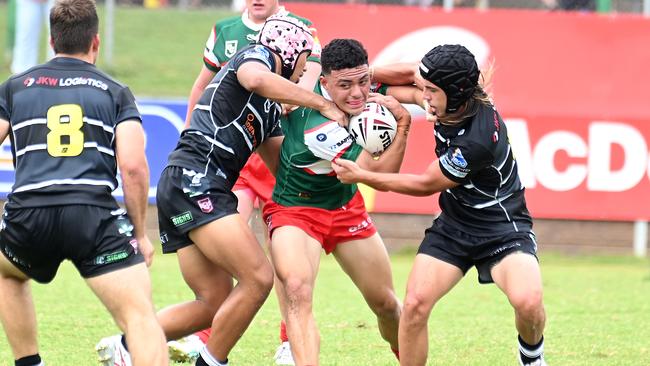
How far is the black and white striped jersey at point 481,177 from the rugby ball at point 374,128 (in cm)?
28

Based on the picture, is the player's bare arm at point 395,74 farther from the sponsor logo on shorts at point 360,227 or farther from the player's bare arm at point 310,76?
the sponsor logo on shorts at point 360,227

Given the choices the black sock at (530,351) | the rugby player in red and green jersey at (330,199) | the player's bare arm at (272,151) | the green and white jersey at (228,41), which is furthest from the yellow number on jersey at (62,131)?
the black sock at (530,351)

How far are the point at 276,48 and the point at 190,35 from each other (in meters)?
12.4

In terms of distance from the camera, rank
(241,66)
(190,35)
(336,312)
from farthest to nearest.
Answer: (190,35), (336,312), (241,66)

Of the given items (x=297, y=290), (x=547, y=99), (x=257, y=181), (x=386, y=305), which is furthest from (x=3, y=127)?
(x=547, y=99)

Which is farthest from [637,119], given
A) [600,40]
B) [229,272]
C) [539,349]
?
[229,272]

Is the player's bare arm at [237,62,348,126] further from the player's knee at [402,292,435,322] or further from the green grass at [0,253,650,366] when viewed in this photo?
the green grass at [0,253,650,366]

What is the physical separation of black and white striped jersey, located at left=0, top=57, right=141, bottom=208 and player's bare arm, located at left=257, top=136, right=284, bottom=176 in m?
1.50

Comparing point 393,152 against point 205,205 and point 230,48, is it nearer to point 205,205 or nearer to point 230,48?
point 205,205

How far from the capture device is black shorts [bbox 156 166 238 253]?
6.43m

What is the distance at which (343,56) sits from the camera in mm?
6520

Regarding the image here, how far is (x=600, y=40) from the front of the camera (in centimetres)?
1279

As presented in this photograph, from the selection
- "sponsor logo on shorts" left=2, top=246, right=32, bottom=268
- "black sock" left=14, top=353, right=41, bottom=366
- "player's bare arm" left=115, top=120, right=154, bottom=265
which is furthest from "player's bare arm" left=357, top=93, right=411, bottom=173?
"black sock" left=14, top=353, right=41, bottom=366

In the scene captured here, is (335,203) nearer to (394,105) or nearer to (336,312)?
(394,105)
